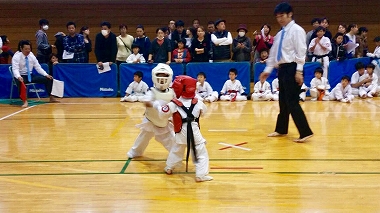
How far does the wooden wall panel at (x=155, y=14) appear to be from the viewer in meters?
15.8

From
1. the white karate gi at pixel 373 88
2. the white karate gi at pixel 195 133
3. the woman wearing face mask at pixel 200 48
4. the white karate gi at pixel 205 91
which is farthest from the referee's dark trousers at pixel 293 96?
the white karate gi at pixel 373 88

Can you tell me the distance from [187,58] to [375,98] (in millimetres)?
4735

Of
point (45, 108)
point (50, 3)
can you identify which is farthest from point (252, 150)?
point (50, 3)

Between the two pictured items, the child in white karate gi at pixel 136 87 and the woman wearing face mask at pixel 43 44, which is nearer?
the child in white karate gi at pixel 136 87

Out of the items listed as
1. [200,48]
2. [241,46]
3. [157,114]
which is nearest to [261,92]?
[241,46]

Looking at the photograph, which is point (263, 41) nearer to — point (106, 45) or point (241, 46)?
point (241, 46)

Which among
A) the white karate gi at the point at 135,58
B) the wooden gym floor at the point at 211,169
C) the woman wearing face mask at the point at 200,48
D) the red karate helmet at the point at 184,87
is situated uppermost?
the woman wearing face mask at the point at 200,48

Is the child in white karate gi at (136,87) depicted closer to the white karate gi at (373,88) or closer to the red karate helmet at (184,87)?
the white karate gi at (373,88)

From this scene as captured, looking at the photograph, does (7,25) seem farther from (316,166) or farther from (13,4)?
(316,166)

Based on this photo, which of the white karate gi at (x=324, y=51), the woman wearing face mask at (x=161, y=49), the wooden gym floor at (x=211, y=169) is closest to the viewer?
the wooden gym floor at (x=211, y=169)

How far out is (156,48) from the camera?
12.2 meters

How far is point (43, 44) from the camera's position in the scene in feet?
41.1

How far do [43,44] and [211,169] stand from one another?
8.39 meters

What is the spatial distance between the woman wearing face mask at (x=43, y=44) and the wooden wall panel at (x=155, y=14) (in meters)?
3.46
